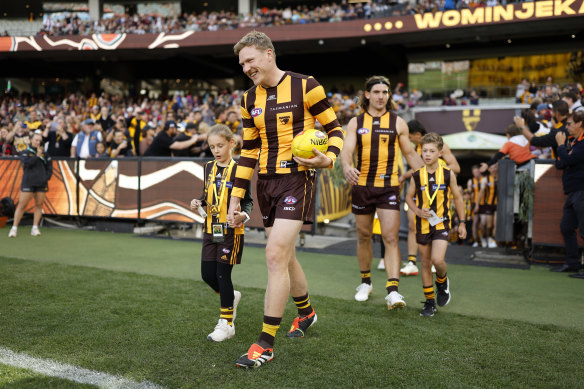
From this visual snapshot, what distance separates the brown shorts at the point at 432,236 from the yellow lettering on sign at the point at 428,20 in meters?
21.2

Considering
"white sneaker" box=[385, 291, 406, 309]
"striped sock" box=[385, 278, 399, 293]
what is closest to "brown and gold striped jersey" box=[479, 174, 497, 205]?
"striped sock" box=[385, 278, 399, 293]

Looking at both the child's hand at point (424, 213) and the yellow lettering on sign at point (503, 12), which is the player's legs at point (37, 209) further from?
the yellow lettering on sign at point (503, 12)

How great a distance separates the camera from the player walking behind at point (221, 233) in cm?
396

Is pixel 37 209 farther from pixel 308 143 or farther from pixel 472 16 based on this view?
pixel 472 16

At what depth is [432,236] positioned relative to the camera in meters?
4.86

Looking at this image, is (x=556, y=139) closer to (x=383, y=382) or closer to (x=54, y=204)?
(x=383, y=382)

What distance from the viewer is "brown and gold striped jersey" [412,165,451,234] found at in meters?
4.87

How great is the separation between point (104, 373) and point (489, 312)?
3.52 m

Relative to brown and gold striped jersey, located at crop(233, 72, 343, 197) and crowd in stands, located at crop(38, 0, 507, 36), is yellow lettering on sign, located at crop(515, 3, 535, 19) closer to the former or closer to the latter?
crowd in stands, located at crop(38, 0, 507, 36)

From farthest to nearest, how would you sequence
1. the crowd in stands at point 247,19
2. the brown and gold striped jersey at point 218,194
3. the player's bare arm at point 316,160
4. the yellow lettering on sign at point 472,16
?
the crowd in stands at point 247,19 → the yellow lettering on sign at point 472,16 → the brown and gold striped jersey at point 218,194 → the player's bare arm at point 316,160

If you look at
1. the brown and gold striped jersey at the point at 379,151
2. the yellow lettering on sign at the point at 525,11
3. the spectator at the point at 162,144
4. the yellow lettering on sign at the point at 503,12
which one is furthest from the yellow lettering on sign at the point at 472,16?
the brown and gold striped jersey at the point at 379,151

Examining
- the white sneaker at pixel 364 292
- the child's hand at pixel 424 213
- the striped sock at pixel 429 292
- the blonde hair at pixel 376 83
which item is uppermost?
the blonde hair at pixel 376 83

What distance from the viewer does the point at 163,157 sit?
33.4 feet

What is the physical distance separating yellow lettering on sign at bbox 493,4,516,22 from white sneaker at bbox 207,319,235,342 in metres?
22.5
